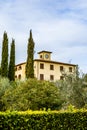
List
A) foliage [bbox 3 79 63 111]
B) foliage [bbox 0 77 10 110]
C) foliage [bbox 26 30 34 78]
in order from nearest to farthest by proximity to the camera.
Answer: foliage [bbox 3 79 63 111]
foliage [bbox 0 77 10 110]
foliage [bbox 26 30 34 78]

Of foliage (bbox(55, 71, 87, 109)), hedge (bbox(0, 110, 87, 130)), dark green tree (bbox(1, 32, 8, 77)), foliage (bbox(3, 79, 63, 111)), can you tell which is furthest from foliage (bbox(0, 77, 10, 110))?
hedge (bbox(0, 110, 87, 130))

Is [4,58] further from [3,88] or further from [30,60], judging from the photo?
[3,88]

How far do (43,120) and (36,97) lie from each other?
16184 millimetres

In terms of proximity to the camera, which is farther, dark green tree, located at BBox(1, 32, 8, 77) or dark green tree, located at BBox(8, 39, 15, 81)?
dark green tree, located at BBox(8, 39, 15, 81)

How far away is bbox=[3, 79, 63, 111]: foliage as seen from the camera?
33.4m

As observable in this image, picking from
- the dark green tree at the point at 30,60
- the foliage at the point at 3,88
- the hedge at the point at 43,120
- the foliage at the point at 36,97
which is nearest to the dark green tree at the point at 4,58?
the dark green tree at the point at 30,60

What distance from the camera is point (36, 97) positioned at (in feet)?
110

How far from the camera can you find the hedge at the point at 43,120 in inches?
634

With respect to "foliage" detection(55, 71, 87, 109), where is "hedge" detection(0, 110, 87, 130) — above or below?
below

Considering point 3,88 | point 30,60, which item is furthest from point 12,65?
point 3,88

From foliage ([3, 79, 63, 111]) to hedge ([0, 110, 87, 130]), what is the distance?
14216mm

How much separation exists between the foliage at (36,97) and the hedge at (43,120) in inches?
560

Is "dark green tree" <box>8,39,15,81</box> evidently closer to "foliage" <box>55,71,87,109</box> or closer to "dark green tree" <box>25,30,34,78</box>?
"dark green tree" <box>25,30,34,78</box>

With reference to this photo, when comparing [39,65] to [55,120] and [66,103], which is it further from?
[55,120]
